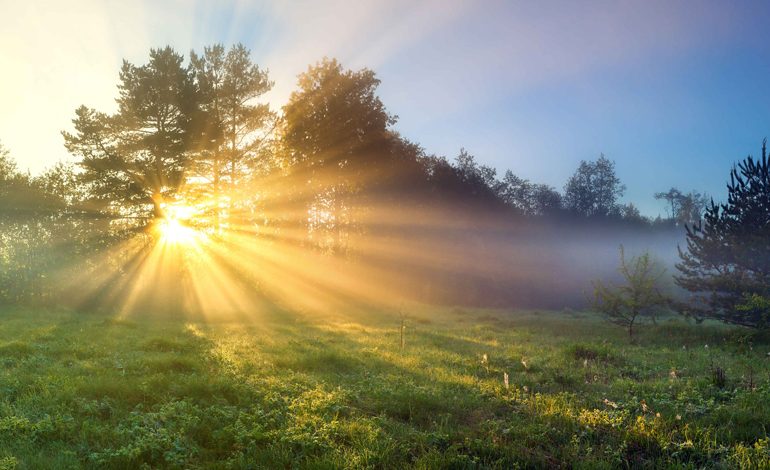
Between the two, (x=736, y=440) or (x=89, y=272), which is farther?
(x=89, y=272)

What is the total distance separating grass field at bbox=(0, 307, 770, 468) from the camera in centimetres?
550

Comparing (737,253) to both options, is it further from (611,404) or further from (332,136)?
(332,136)

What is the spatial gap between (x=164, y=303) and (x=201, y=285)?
144 inches

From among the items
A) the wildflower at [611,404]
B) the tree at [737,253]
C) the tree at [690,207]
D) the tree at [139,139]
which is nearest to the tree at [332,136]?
the tree at [139,139]

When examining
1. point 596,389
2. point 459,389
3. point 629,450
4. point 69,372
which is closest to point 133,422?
point 69,372

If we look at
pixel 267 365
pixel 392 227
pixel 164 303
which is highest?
pixel 392 227

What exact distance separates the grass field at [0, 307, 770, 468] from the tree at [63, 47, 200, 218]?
813 inches

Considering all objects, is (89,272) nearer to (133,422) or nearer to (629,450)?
(133,422)

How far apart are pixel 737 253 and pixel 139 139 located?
121ft

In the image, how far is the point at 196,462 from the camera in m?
5.42

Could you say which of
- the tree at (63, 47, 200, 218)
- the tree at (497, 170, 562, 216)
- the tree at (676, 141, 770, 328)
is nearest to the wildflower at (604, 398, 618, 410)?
the tree at (676, 141, 770, 328)

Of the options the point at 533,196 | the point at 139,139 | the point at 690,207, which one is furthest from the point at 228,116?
the point at 690,207

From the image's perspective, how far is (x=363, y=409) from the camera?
291 inches

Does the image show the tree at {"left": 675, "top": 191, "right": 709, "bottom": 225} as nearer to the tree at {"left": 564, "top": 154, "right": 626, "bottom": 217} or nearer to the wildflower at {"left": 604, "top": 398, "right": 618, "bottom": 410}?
the tree at {"left": 564, "top": 154, "right": 626, "bottom": 217}
